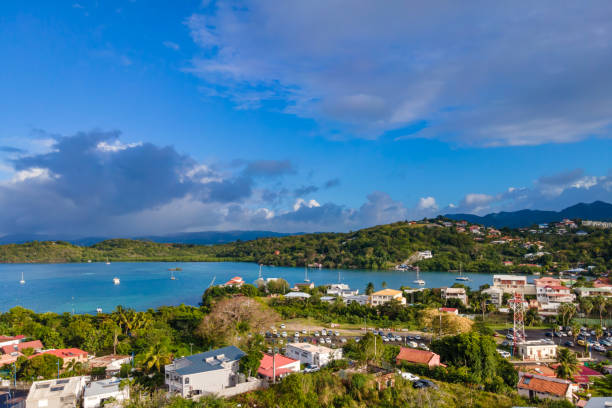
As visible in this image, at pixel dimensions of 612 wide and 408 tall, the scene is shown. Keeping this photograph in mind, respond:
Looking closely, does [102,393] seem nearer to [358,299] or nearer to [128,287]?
[358,299]

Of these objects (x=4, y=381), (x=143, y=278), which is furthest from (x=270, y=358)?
(x=143, y=278)

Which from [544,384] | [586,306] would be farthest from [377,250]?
[544,384]

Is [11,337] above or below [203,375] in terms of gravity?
below

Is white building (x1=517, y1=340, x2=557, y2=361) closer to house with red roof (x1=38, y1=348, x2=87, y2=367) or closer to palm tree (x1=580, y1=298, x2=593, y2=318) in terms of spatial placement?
palm tree (x1=580, y1=298, x2=593, y2=318)

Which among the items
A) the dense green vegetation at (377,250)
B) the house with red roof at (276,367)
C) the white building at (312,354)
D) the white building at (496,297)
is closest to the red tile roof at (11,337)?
the house with red roof at (276,367)

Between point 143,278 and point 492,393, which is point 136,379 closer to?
point 492,393

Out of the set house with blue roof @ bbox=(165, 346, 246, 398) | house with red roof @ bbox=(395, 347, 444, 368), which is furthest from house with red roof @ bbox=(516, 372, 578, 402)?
house with blue roof @ bbox=(165, 346, 246, 398)
